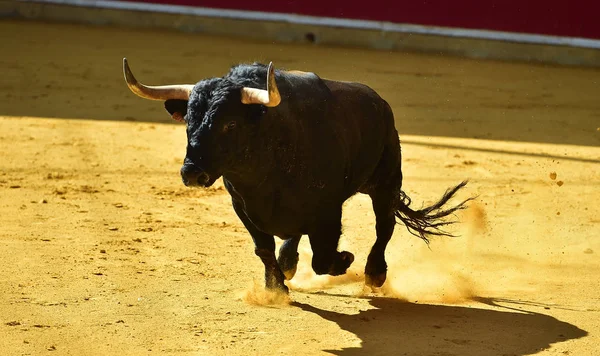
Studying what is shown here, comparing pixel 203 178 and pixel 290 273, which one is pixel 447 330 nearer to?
pixel 290 273

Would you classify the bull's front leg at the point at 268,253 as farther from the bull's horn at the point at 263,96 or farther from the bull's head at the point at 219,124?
the bull's horn at the point at 263,96

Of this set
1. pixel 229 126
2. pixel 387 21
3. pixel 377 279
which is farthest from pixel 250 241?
pixel 387 21

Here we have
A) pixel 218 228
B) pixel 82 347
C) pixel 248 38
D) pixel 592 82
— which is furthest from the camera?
pixel 248 38

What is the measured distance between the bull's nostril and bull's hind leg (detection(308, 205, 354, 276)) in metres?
0.68

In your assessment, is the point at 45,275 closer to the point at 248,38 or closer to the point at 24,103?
the point at 24,103

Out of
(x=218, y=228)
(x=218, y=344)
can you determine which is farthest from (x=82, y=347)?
(x=218, y=228)

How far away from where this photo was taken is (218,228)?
6027 mm

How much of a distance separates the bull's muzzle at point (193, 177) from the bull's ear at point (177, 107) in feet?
1.56

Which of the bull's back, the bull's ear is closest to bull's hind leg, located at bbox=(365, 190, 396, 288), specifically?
the bull's back

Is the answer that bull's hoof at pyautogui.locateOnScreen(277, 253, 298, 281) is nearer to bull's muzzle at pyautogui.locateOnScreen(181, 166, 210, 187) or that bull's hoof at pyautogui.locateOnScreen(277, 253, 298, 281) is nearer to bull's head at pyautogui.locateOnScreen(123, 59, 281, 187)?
bull's head at pyautogui.locateOnScreen(123, 59, 281, 187)

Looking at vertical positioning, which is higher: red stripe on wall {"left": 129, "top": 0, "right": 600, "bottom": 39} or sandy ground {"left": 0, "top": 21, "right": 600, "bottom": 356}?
red stripe on wall {"left": 129, "top": 0, "right": 600, "bottom": 39}

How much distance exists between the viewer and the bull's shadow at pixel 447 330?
12.9 ft

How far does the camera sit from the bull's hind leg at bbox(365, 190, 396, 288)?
4.98 meters

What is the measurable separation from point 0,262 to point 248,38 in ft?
24.7
